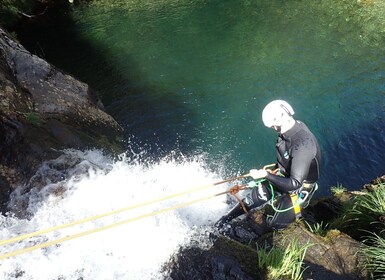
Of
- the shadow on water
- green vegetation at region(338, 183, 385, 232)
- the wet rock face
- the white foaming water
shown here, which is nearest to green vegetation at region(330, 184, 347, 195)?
green vegetation at region(338, 183, 385, 232)

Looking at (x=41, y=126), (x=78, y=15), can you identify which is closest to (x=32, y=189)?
(x=41, y=126)

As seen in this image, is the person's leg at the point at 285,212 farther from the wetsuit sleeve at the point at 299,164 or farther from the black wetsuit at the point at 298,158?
the wetsuit sleeve at the point at 299,164

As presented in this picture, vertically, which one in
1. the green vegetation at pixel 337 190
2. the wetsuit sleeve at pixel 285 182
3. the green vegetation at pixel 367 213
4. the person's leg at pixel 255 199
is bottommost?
the green vegetation at pixel 367 213

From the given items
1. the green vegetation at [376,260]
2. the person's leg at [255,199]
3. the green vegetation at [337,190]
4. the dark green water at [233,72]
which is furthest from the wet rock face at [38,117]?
the green vegetation at [376,260]

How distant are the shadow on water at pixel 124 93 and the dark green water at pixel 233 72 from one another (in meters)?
0.05

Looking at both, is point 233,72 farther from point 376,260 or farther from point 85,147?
point 376,260

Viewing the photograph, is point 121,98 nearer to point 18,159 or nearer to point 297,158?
point 18,159

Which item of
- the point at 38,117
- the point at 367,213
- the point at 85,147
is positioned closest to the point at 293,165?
the point at 367,213

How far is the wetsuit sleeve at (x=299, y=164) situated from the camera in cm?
548

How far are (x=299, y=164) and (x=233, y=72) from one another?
1076 cm

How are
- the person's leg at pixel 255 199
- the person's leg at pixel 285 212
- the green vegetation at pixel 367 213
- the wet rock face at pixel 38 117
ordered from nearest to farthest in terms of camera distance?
the green vegetation at pixel 367 213 → the person's leg at pixel 285 212 → the person's leg at pixel 255 199 → the wet rock face at pixel 38 117

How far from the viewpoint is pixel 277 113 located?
560 cm

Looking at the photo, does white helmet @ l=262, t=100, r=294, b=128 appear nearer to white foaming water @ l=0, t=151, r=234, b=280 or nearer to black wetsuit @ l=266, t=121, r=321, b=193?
black wetsuit @ l=266, t=121, r=321, b=193

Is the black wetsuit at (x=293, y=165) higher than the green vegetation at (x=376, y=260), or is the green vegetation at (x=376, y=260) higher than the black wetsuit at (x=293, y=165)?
the black wetsuit at (x=293, y=165)
